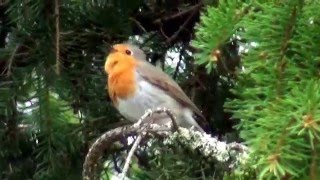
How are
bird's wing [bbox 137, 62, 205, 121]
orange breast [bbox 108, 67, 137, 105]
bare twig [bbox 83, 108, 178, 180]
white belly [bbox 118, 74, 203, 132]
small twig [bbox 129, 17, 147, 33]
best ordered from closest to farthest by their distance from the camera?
bare twig [bbox 83, 108, 178, 180], small twig [bbox 129, 17, 147, 33], bird's wing [bbox 137, 62, 205, 121], orange breast [bbox 108, 67, 137, 105], white belly [bbox 118, 74, 203, 132]

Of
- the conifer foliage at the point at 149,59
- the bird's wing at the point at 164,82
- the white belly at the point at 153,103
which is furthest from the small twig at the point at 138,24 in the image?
the white belly at the point at 153,103

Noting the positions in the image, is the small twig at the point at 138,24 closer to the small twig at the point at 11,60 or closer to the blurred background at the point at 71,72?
the blurred background at the point at 71,72

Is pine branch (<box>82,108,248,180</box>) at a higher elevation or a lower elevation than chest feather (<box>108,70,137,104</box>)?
lower

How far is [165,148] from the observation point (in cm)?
215

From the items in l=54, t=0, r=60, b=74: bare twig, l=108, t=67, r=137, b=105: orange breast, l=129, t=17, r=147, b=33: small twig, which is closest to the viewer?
l=54, t=0, r=60, b=74: bare twig

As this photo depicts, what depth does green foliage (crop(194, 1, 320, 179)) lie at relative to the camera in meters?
1.29

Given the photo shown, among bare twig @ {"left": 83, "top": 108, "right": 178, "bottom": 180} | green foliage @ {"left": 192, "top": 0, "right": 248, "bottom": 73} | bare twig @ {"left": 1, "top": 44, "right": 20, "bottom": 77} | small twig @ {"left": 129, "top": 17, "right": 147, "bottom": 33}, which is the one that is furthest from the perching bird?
green foliage @ {"left": 192, "top": 0, "right": 248, "bottom": 73}

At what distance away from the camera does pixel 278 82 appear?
1.42 metres

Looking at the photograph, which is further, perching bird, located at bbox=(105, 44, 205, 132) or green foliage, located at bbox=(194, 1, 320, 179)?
perching bird, located at bbox=(105, 44, 205, 132)

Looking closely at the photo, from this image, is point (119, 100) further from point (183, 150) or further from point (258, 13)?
point (258, 13)

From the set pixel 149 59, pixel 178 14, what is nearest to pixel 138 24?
pixel 178 14

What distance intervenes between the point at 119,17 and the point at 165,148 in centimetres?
46

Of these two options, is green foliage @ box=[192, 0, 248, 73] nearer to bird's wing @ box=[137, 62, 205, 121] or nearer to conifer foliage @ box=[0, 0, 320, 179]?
conifer foliage @ box=[0, 0, 320, 179]

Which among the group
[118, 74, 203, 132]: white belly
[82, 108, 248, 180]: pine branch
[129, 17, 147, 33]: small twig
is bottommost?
[82, 108, 248, 180]: pine branch
